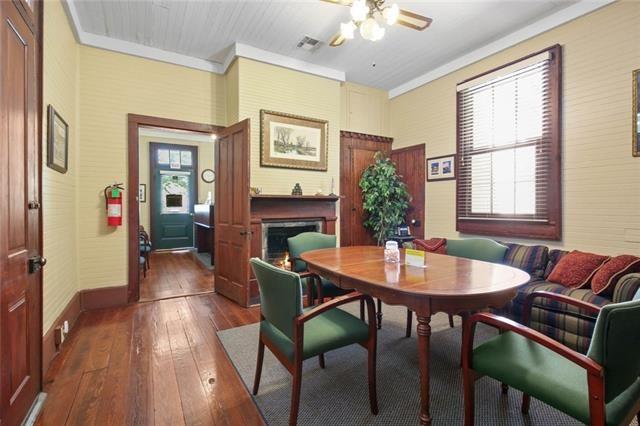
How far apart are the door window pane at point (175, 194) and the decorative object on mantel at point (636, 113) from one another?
26.9 feet

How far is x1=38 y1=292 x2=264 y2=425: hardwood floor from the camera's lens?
5.89ft

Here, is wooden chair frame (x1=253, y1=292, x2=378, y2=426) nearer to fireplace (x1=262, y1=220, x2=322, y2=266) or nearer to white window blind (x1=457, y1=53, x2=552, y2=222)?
fireplace (x1=262, y1=220, x2=322, y2=266)

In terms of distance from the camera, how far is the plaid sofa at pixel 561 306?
2328 millimetres

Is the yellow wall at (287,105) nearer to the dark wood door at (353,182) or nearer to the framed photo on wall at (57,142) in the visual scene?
the dark wood door at (353,182)

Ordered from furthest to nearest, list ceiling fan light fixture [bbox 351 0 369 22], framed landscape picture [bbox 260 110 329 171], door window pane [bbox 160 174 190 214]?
1. door window pane [bbox 160 174 190 214]
2. framed landscape picture [bbox 260 110 329 171]
3. ceiling fan light fixture [bbox 351 0 369 22]

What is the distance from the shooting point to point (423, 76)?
15.8ft

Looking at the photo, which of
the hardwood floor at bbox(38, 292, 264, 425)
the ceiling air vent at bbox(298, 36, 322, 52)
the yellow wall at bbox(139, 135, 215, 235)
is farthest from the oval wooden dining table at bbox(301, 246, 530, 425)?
the yellow wall at bbox(139, 135, 215, 235)

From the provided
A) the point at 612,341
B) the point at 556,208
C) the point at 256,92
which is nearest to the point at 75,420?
the point at 612,341

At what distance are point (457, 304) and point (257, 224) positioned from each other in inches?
113

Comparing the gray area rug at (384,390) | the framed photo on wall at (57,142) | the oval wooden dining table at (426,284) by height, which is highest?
the framed photo on wall at (57,142)

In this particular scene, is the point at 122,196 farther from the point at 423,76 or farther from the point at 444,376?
the point at 423,76

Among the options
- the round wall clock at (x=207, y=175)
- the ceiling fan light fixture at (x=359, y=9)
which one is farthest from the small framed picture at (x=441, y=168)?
the round wall clock at (x=207, y=175)

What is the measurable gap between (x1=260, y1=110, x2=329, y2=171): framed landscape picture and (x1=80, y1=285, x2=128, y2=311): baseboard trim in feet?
7.80

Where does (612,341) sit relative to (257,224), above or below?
below
